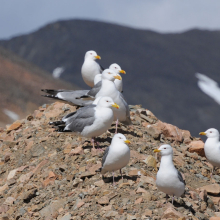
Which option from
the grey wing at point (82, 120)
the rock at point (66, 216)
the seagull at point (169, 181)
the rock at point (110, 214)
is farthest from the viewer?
the grey wing at point (82, 120)

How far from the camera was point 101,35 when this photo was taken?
57.4m

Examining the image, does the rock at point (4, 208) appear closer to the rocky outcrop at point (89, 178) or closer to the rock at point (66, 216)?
the rocky outcrop at point (89, 178)

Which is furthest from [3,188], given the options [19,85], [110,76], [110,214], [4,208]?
[19,85]

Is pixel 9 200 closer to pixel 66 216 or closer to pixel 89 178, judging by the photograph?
pixel 89 178

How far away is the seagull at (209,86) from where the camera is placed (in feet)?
149

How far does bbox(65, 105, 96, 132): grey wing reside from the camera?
9.50 m

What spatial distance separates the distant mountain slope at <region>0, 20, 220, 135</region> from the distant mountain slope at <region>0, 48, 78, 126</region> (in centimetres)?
1029

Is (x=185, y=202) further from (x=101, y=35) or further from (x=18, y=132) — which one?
(x=101, y=35)

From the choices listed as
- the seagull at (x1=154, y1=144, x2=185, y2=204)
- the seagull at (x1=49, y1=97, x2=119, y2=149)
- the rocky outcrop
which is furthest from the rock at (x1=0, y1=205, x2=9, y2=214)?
the seagull at (x1=154, y1=144, x2=185, y2=204)

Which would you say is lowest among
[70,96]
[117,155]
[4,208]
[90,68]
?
[4,208]

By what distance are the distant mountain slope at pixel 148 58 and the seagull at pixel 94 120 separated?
31.2 meters

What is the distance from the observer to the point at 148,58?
51938 millimetres

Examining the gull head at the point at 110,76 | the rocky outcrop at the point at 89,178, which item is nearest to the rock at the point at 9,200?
the rocky outcrop at the point at 89,178

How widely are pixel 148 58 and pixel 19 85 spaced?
21962 mm
